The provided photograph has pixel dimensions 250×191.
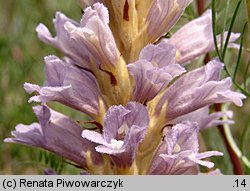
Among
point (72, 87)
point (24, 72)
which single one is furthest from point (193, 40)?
point (24, 72)

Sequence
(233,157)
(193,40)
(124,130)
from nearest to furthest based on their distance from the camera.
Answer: (124,130)
(193,40)
(233,157)

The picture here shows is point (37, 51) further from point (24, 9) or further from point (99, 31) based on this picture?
point (99, 31)

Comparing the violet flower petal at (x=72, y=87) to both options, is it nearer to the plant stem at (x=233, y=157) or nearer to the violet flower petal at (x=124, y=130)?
the violet flower petal at (x=124, y=130)

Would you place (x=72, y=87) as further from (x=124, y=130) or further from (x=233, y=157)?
(x=233, y=157)

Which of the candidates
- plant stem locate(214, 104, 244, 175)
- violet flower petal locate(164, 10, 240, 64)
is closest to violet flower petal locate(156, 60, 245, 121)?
violet flower petal locate(164, 10, 240, 64)

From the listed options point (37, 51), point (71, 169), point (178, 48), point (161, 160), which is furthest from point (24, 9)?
point (161, 160)

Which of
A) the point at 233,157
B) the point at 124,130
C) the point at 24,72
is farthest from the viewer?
the point at 24,72

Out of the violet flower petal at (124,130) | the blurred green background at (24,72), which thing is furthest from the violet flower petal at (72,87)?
the blurred green background at (24,72)

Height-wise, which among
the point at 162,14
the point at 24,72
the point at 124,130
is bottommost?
the point at 124,130
